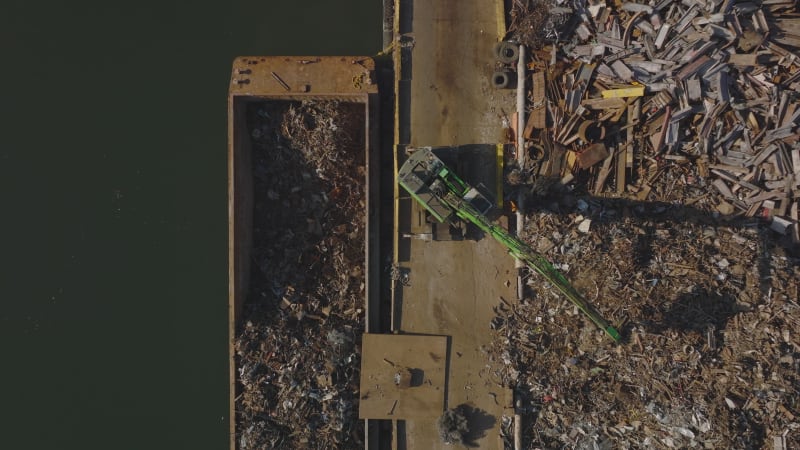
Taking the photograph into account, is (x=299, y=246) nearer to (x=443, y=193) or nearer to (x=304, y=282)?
(x=304, y=282)

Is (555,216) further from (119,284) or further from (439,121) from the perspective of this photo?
(119,284)

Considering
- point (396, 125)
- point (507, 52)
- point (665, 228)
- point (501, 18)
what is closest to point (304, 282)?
point (396, 125)

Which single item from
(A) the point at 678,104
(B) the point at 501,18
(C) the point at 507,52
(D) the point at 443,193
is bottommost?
(D) the point at 443,193

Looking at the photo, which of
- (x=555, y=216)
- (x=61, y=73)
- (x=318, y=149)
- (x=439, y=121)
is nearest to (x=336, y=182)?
(x=318, y=149)

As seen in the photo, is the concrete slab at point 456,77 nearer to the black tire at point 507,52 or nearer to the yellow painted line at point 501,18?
the yellow painted line at point 501,18

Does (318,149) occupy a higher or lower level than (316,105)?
lower

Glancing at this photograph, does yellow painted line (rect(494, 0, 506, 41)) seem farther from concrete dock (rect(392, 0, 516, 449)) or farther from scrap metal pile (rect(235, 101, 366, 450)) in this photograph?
scrap metal pile (rect(235, 101, 366, 450))

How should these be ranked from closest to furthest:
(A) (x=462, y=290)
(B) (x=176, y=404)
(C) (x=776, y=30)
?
(C) (x=776, y=30), (A) (x=462, y=290), (B) (x=176, y=404)
